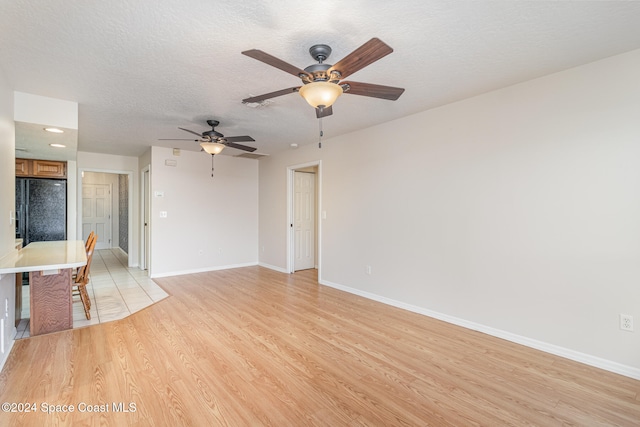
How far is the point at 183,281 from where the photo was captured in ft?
17.4

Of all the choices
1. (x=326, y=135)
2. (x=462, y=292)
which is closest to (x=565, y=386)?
(x=462, y=292)

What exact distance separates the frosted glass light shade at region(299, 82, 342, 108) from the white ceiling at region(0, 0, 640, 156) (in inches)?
13.8

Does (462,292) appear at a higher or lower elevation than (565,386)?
higher

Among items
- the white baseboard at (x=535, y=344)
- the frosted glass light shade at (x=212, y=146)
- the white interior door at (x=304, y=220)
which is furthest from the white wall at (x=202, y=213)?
the white baseboard at (x=535, y=344)

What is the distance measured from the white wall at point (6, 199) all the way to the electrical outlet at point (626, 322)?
16.4 ft

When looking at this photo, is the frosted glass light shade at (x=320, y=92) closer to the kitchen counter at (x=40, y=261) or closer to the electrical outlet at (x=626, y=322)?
the kitchen counter at (x=40, y=261)

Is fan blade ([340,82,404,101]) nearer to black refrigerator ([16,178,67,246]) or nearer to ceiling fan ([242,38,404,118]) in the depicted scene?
ceiling fan ([242,38,404,118])

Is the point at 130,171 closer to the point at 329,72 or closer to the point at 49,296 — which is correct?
the point at 49,296

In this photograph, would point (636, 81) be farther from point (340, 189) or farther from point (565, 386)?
point (340, 189)

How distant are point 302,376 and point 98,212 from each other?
9.67 meters

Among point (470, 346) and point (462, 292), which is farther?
point (462, 292)

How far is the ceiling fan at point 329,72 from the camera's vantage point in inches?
69.6

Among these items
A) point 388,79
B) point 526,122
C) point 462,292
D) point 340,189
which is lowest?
point 462,292

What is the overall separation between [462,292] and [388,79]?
2.41m
